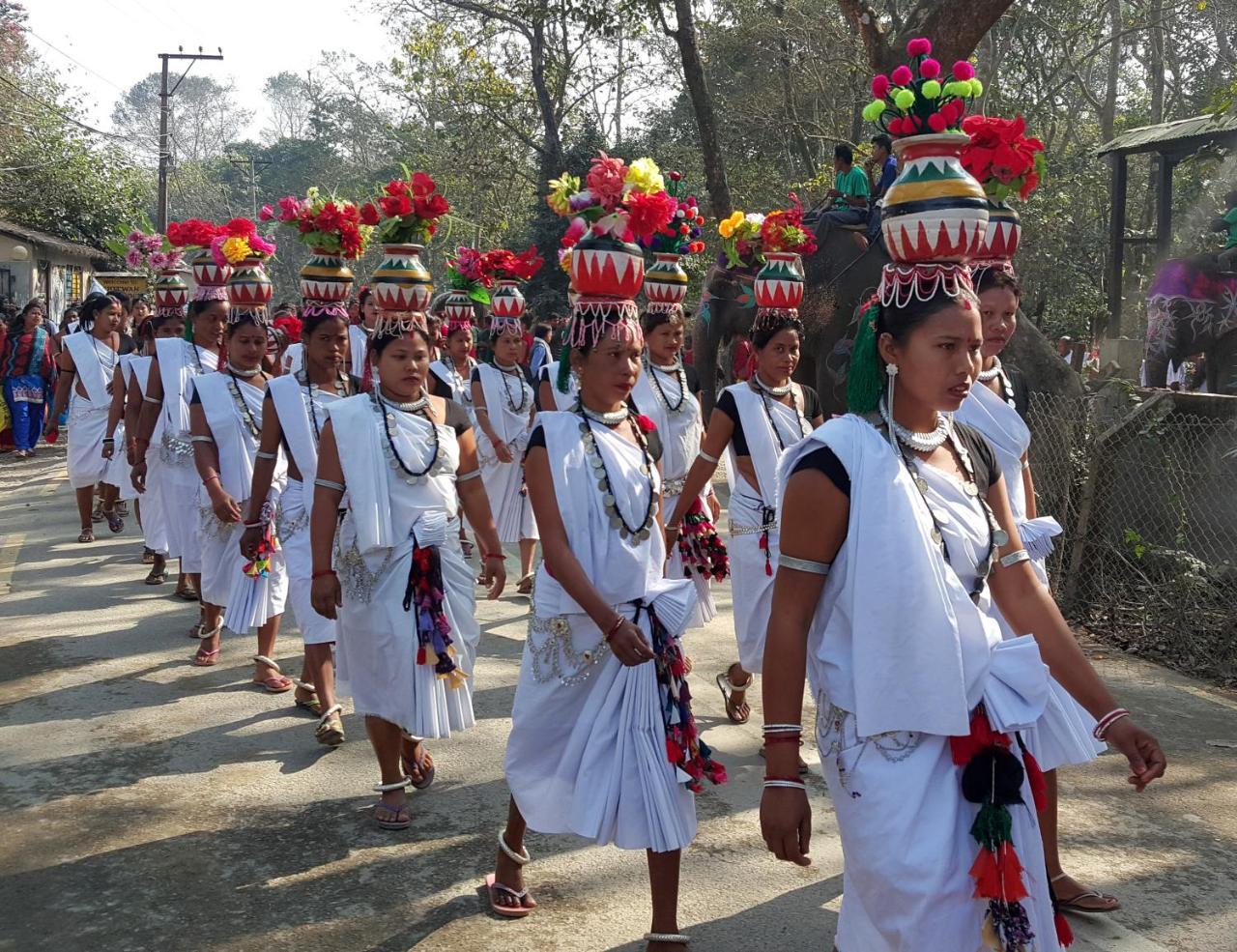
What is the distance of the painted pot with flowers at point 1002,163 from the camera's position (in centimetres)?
380

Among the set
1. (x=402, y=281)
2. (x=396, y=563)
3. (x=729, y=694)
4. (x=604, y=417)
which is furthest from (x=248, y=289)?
(x=604, y=417)

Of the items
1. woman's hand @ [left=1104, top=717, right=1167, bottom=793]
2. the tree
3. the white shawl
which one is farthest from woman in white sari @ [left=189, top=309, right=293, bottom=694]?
the tree

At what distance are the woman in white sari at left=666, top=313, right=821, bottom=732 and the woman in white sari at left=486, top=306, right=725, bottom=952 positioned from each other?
136 centimetres

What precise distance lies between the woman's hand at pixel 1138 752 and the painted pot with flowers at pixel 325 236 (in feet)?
14.0

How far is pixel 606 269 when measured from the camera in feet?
13.7

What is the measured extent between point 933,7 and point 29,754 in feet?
29.9

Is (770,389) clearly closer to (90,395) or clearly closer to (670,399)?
(670,399)

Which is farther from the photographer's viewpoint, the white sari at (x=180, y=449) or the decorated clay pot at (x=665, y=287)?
the white sari at (x=180, y=449)

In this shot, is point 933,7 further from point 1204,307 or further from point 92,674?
point 92,674

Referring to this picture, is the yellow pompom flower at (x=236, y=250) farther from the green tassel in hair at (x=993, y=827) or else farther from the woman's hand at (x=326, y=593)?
the green tassel in hair at (x=993, y=827)

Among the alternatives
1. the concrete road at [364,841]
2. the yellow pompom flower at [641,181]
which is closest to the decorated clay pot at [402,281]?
the yellow pompom flower at [641,181]

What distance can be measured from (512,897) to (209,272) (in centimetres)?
498

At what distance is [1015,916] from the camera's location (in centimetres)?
253

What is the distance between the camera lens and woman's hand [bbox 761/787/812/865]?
2.61 m
